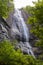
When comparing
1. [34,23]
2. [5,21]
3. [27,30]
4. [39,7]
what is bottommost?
[27,30]

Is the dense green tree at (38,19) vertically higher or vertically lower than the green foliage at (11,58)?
higher

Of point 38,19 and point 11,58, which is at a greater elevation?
point 38,19

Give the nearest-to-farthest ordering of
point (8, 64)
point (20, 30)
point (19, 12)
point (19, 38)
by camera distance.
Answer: point (8, 64) → point (19, 38) → point (20, 30) → point (19, 12)

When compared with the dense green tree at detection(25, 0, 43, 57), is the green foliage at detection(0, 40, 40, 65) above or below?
below

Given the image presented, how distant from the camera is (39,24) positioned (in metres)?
17.4

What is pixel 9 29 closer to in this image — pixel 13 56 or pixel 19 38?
pixel 19 38

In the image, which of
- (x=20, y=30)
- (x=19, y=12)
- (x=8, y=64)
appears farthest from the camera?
(x=19, y=12)

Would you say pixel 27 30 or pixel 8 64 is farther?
pixel 27 30

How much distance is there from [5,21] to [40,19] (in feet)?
63.4

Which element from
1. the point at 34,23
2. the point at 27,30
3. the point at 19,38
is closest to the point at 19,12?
the point at 27,30

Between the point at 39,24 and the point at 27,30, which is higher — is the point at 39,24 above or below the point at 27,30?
above

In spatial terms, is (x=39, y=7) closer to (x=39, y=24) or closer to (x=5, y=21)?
(x=39, y=24)

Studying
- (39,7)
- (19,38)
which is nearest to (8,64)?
(39,7)

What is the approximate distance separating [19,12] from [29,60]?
2547 cm
